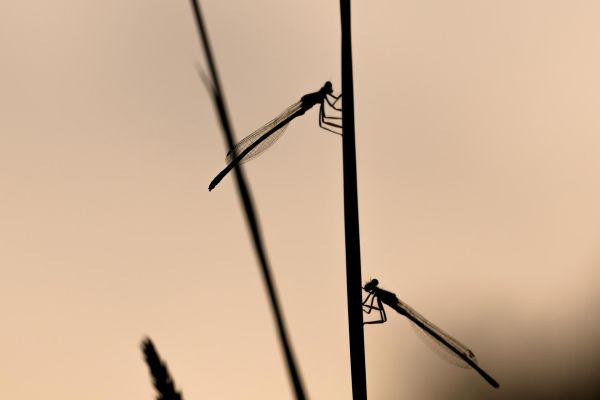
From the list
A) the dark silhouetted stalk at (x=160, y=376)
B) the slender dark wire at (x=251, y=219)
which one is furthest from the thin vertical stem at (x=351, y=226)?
the dark silhouetted stalk at (x=160, y=376)

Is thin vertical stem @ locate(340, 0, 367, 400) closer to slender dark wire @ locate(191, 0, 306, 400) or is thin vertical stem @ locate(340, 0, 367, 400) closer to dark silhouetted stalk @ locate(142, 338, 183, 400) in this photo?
slender dark wire @ locate(191, 0, 306, 400)

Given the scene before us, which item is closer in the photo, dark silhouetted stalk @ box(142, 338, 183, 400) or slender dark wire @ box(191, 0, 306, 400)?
dark silhouetted stalk @ box(142, 338, 183, 400)

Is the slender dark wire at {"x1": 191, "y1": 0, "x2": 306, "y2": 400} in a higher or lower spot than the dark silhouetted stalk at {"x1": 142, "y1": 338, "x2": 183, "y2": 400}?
higher

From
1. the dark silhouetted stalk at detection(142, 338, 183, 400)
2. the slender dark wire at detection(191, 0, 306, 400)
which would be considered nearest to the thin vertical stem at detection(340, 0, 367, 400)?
the slender dark wire at detection(191, 0, 306, 400)

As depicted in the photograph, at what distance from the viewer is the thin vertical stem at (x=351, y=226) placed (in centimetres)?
81

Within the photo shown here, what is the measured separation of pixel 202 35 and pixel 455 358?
362 centimetres

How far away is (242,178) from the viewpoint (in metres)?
1.14

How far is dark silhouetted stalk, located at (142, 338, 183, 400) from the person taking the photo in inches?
19.4

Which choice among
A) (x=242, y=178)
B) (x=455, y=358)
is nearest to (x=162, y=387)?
(x=242, y=178)

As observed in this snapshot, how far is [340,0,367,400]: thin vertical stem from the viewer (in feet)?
2.67

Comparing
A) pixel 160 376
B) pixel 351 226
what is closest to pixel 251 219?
pixel 351 226

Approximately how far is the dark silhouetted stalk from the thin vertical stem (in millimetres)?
366

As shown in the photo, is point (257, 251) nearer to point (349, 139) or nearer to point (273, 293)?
point (273, 293)

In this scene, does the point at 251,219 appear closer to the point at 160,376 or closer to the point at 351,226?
the point at 351,226
